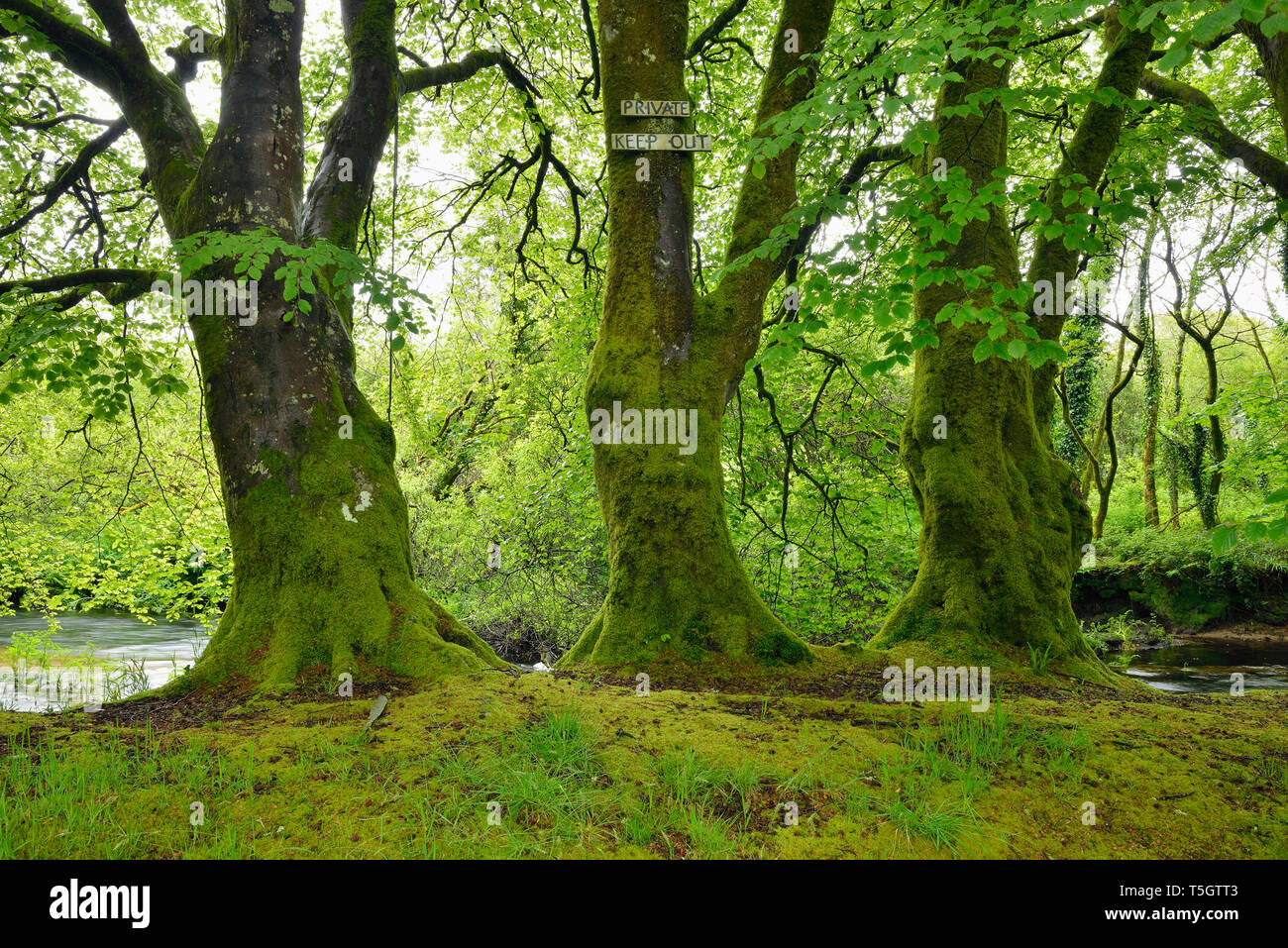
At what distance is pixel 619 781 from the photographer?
2.62m

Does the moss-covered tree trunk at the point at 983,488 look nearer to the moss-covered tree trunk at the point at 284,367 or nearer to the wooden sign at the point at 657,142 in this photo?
the wooden sign at the point at 657,142

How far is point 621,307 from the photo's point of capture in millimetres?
5434

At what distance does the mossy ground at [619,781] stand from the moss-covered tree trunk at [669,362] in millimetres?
1065

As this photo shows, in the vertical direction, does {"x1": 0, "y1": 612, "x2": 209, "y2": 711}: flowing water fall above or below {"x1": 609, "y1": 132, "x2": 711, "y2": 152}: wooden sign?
below

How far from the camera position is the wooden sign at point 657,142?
5363mm

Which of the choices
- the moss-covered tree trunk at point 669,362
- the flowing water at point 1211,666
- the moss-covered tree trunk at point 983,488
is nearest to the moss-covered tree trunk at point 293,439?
the moss-covered tree trunk at point 669,362

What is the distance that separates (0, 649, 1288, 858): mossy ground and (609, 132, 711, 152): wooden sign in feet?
13.6

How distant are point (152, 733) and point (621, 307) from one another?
4.01m

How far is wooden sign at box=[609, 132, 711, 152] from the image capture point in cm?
536

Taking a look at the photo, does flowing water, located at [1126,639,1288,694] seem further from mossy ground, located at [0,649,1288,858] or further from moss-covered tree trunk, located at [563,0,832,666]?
mossy ground, located at [0,649,1288,858]

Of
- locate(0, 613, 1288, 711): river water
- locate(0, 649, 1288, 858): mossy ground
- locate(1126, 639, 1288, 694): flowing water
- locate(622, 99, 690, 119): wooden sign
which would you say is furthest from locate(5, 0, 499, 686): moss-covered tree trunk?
locate(1126, 639, 1288, 694): flowing water

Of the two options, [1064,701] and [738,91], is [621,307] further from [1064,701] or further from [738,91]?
[738,91]
